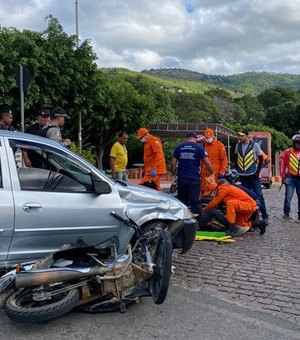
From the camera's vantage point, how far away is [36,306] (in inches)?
154

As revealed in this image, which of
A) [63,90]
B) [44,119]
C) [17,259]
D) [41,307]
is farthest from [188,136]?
[63,90]

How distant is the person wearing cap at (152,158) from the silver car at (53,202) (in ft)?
11.2

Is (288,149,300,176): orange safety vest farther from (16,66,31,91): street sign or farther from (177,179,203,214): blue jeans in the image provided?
(16,66,31,91): street sign

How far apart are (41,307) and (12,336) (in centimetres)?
35

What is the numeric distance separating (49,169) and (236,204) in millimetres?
3746

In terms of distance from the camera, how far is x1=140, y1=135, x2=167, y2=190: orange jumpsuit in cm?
877

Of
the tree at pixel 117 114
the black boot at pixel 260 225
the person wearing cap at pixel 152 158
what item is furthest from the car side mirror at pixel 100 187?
the tree at pixel 117 114

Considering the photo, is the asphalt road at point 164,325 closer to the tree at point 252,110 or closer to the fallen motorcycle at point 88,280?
the fallen motorcycle at point 88,280

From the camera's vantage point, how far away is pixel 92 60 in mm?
17609

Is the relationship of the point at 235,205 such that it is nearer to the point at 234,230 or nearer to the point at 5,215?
the point at 234,230

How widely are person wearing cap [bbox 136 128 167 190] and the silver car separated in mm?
3401

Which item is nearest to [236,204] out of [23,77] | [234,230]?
[234,230]

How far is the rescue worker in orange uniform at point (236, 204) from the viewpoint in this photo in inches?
303

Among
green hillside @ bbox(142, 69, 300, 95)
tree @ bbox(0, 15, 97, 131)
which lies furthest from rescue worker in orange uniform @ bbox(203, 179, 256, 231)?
green hillside @ bbox(142, 69, 300, 95)
